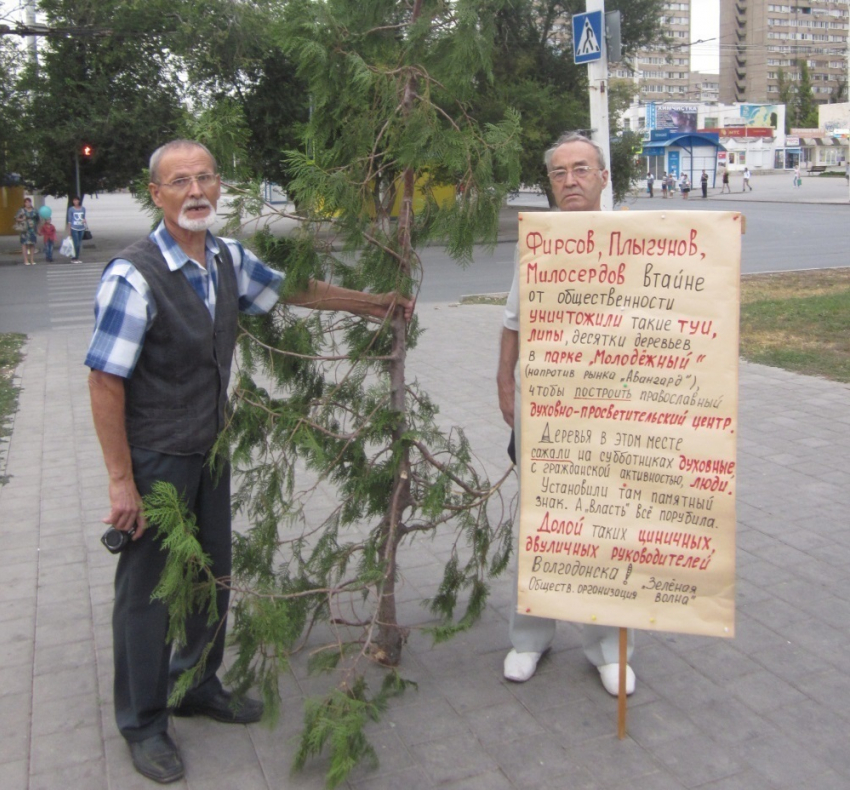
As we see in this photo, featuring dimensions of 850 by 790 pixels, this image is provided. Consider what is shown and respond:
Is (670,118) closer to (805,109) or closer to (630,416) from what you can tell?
(805,109)

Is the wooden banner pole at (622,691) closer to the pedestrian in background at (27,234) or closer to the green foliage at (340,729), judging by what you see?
the green foliage at (340,729)

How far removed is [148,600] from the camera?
2998 mm

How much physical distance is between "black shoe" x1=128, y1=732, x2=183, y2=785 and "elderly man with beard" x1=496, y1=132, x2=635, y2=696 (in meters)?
1.25

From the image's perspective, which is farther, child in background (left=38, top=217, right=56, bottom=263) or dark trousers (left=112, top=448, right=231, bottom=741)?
child in background (left=38, top=217, right=56, bottom=263)

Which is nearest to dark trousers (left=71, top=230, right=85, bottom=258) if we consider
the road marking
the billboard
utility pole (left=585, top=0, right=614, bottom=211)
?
the road marking

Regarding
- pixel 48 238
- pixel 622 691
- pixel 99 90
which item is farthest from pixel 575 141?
pixel 99 90

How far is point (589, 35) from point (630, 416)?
7653 mm

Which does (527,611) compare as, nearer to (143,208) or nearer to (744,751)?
(744,751)

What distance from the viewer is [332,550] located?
134 inches

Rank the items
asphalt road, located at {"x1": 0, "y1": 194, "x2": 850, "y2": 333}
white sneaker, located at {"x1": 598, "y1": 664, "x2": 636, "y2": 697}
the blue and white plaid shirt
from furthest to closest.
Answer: asphalt road, located at {"x1": 0, "y1": 194, "x2": 850, "y2": 333}, white sneaker, located at {"x1": 598, "y1": 664, "x2": 636, "y2": 697}, the blue and white plaid shirt

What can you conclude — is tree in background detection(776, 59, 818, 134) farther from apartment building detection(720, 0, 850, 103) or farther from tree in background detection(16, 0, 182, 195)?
tree in background detection(16, 0, 182, 195)

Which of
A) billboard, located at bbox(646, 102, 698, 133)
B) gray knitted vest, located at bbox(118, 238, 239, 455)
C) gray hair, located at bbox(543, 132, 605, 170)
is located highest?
billboard, located at bbox(646, 102, 698, 133)

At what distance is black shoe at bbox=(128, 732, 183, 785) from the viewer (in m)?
2.99

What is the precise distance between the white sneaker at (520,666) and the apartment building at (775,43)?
156317 mm
